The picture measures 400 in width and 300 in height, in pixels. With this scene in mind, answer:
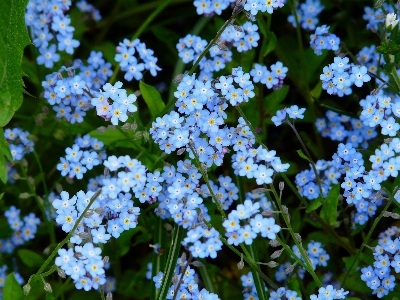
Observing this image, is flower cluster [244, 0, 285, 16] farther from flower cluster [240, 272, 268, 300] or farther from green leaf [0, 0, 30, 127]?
flower cluster [240, 272, 268, 300]

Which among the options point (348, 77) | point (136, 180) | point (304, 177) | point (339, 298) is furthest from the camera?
point (304, 177)

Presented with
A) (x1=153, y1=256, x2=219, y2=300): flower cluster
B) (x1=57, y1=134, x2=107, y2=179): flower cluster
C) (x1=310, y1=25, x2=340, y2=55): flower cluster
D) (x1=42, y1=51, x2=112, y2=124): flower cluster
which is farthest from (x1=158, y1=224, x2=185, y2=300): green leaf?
(x1=310, y1=25, x2=340, y2=55): flower cluster

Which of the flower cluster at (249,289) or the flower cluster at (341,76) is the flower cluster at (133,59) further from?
the flower cluster at (249,289)

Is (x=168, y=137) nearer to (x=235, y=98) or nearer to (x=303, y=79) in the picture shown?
(x=235, y=98)

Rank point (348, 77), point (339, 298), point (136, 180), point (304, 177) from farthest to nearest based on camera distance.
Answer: point (304, 177) → point (348, 77) → point (339, 298) → point (136, 180)

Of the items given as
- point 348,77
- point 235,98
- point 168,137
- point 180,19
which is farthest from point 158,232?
point 180,19

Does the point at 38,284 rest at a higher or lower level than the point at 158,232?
lower

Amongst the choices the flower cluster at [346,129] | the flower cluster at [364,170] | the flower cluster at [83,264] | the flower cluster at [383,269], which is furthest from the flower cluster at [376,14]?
the flower cluster at [83,264]
